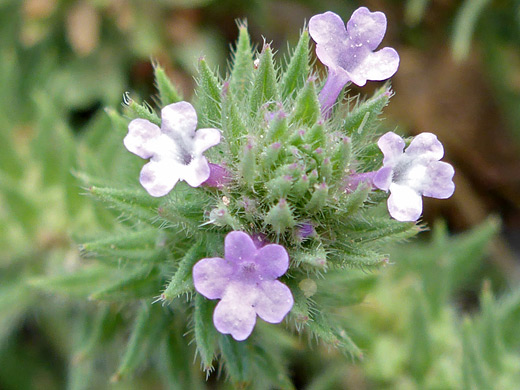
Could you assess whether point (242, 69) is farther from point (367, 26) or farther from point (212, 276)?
point (212, 276)

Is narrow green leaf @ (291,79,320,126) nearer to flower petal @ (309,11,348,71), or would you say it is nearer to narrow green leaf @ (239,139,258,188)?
flower petal @ (309,11,348,71)

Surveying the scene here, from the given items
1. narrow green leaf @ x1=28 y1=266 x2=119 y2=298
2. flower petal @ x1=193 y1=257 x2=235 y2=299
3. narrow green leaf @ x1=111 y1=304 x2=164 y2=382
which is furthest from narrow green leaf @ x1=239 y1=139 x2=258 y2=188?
narrow green leaf @ x1=28 y1=266 x2=119 y2=298

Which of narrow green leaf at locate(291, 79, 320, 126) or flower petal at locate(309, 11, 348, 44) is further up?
flower petal at locate(309, 11, 348, 44)

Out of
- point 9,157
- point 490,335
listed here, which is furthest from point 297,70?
point 9,157

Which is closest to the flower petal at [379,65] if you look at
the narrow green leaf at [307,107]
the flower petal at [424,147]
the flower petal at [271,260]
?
the narrow green leaf at [307,107]

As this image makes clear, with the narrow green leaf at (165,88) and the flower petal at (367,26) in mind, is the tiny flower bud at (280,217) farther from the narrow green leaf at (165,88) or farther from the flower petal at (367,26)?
the narrow green leaf at (165,88)

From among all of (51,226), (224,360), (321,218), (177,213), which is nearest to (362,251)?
(321,218)
